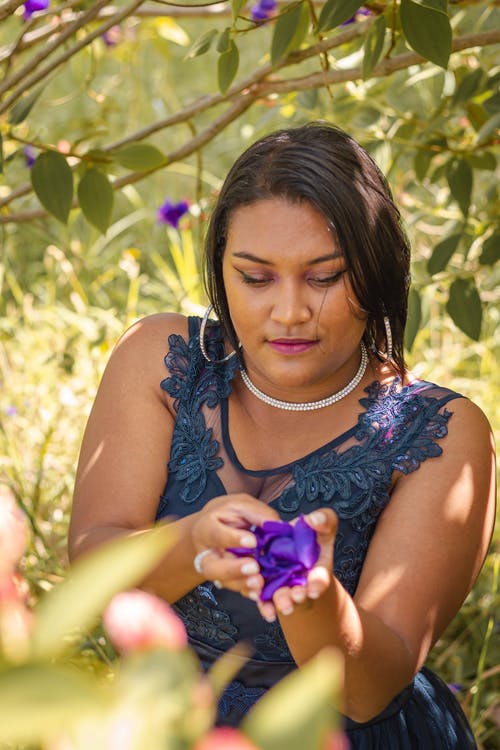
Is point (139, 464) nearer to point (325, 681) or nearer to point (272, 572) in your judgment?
point (272, 572)

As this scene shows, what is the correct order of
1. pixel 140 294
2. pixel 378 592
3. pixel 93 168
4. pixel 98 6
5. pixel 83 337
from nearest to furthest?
pixel 378 592, pixel 98 6, pixel 93 168, pixel 83 337, pixel 140 294

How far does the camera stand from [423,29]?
1325 millimetres

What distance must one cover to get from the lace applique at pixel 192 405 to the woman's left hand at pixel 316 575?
2.16ft

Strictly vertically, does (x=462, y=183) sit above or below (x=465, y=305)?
above

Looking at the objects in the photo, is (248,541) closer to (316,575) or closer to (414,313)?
(316,575)

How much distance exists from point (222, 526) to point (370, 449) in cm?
65

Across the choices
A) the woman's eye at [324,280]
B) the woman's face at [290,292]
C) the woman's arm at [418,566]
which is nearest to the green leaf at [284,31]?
the woman's face at [290,292]

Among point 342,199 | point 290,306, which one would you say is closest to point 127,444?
point 290,306

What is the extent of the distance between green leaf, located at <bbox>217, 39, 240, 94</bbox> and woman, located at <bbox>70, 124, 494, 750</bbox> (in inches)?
5.0

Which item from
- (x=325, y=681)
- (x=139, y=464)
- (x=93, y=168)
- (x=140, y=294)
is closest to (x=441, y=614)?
(x=139, y=464)

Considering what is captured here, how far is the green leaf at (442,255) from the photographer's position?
1.97m

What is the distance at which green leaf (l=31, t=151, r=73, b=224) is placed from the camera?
1562 mm

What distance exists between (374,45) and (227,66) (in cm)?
22

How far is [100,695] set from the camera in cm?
32
